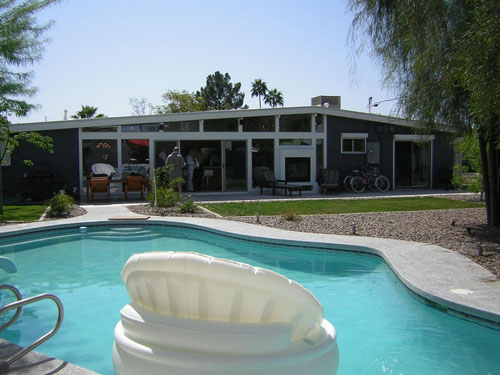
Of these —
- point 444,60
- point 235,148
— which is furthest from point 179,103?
point 444,60

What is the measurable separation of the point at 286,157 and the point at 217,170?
2.67 meters

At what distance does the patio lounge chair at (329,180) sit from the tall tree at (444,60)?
8132 millimetres

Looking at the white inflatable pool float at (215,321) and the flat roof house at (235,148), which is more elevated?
the flat roof house at (235,148)

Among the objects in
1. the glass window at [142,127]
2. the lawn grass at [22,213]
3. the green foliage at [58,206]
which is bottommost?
the lawn grass at [22,213]

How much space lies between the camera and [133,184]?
47.5 feet

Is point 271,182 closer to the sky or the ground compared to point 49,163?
closer to the ground

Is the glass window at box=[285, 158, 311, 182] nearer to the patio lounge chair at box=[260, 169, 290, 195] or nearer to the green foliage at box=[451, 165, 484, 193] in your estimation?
the patio lounge chair at box=[260, 169, 290, 195]

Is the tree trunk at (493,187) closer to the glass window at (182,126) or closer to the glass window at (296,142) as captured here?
the glass window at (296,142)

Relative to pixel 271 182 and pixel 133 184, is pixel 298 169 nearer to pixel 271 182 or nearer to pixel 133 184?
pixel 271 182

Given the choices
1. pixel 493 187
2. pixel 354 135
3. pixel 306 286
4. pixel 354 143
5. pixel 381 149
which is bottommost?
pixel 306 286

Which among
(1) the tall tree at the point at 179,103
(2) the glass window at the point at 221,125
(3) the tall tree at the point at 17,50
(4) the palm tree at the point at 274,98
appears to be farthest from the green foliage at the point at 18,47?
(4) the palm tree at the point at 274,98

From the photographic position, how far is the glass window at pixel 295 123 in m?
17.0

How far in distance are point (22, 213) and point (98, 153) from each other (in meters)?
4.41

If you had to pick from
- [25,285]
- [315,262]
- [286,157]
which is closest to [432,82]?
[315,262]
